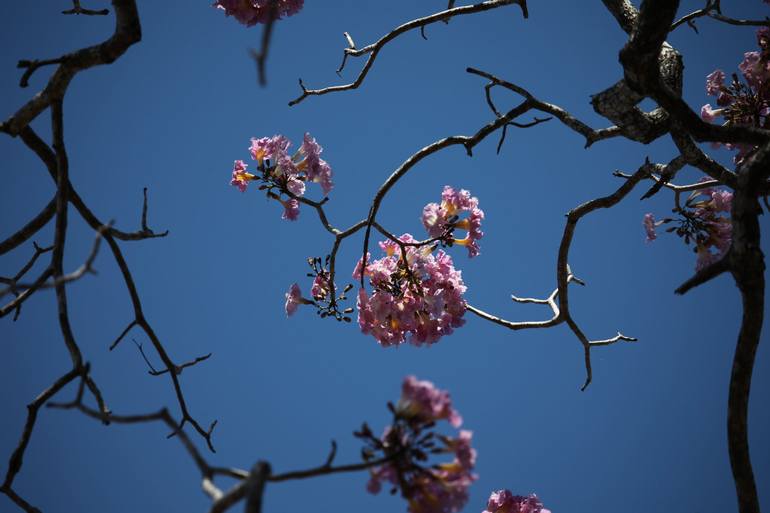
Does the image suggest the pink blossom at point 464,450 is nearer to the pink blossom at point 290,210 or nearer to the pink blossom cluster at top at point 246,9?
the pink blossom at point 290,210

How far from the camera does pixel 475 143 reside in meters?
3.21

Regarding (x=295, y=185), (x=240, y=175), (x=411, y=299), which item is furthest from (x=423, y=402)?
(x=240, y=175)

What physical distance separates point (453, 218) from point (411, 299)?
666 millimetres

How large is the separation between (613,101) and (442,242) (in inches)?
56.5

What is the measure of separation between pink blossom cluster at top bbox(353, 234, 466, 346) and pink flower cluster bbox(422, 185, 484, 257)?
16 centimetres

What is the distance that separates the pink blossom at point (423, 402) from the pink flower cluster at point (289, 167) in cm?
235

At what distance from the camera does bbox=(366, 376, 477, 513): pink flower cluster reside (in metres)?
1.79

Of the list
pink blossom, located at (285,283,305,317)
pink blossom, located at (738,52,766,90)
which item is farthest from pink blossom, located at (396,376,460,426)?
pink blossom, located at (738,52,766,90)

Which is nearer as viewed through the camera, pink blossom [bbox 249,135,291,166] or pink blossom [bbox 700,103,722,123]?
pink blossom [bbox 249,135,291,166]

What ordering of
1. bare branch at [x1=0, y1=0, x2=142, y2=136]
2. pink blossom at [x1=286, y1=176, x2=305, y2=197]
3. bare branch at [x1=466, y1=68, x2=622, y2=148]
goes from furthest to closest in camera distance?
1. pink blossom at [x1=286, y1=176, x2=305, y2=197]
2. bare branch at [x1=466, y1=68, x2=622, y2=148]
3. bare branch at [x1=0, y1=0, x2=142, y2=136]

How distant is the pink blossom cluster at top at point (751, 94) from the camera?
401 cm

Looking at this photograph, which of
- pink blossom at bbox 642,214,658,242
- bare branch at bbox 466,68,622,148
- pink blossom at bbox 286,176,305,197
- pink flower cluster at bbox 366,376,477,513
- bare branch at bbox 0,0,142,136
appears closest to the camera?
pink flower cluster at bbox 366,376,477,513

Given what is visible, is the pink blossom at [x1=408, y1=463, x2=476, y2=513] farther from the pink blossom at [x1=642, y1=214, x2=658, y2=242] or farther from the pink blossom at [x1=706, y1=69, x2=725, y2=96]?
the pink blossom at [x1=706, y1=69, x2=725, y2=96]

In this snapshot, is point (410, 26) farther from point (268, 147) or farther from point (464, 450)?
point (464, 450)
